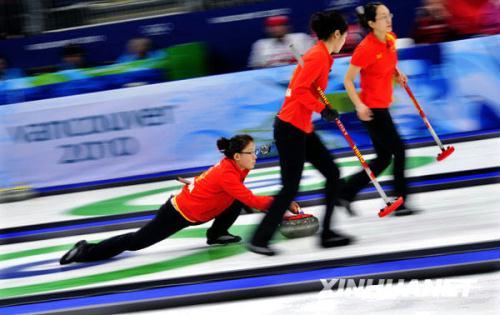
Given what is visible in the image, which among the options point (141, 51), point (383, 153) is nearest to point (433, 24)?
point (141, 51)

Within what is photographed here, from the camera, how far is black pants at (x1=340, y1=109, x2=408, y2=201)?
663 cm

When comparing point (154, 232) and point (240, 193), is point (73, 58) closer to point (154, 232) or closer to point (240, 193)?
point (154, 232)

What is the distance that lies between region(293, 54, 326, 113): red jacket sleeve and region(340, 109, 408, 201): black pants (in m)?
1.06

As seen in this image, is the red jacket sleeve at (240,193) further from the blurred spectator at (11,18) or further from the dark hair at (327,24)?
the blurred spectator at (11,18)

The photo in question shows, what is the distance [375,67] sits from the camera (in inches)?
256

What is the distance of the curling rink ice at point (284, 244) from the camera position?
4.68 meters

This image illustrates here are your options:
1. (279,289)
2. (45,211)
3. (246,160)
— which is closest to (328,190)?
(246,160)

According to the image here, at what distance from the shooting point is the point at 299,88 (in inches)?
224

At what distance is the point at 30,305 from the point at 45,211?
4.13 m

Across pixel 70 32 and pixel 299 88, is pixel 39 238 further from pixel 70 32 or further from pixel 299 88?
pixel 70 32

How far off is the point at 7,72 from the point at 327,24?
8.00 m

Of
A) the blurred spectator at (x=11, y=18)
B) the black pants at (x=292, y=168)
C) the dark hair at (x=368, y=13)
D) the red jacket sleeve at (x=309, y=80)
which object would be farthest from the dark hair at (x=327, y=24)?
the blurred spectator at (x=11, y=18)

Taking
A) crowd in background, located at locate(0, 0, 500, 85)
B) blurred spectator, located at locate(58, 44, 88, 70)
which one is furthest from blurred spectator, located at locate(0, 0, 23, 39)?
blurred spectator, located at locate(58, 44, 88, 70)

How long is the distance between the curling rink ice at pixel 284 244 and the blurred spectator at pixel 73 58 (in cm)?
322
